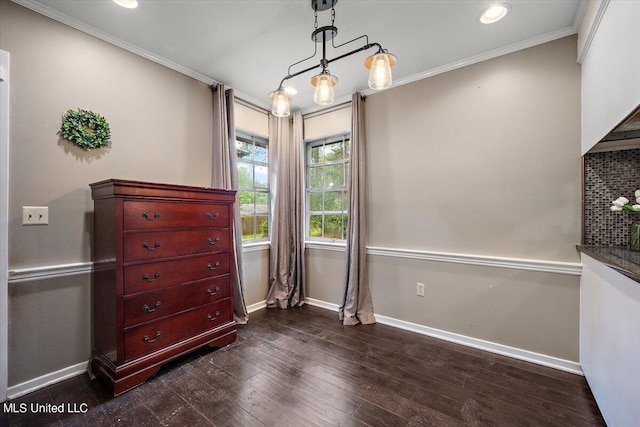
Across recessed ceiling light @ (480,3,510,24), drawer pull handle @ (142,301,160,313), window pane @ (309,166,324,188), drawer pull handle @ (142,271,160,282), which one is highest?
recessed ceiling light @ (480,3,510,24)

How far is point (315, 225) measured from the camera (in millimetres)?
3621

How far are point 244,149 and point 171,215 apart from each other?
156 centimetres

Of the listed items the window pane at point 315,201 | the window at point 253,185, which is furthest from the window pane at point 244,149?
the window pane at point 315,201

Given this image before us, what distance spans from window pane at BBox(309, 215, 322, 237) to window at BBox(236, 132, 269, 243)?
23.3 inches

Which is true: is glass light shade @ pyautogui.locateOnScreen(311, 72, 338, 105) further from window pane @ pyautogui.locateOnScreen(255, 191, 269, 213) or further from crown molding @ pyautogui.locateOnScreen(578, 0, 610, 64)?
window pane @ pyautogui.locateOnScreen(255, 191, 269, 213)

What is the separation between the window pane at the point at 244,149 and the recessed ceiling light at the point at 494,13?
2571 millimetres

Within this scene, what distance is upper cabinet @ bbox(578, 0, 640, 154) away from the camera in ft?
3.76

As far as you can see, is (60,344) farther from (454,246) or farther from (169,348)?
(454,246)

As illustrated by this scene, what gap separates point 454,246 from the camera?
2.49m

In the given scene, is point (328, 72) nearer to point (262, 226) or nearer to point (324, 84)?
point (324, 84)

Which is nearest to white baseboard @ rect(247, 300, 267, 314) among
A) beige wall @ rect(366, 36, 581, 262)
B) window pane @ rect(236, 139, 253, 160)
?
beige wall @ rect(366, 36, 581, 262)

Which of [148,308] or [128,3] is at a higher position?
[128,3]

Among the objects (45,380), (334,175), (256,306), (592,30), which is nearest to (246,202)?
(334,175)

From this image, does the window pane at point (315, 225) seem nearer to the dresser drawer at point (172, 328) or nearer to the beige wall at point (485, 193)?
the beige wall at point (485, 193)
